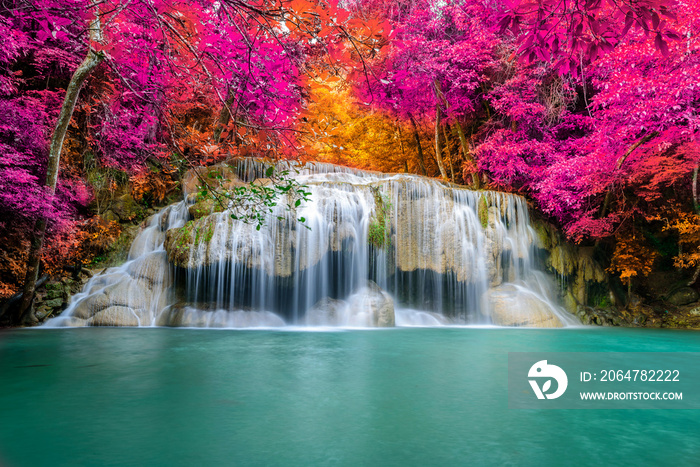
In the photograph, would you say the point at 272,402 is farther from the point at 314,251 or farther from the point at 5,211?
the point at 5,211

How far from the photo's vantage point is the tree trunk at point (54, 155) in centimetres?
614

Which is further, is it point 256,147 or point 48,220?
point 48,220

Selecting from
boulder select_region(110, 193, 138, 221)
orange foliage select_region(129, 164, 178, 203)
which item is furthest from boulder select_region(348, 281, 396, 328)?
boulder select_region(110, 193, 138, 221)

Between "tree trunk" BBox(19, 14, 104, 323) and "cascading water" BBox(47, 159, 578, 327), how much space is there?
0.70 metres

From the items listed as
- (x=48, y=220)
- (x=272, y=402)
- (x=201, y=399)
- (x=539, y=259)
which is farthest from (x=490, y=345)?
(x=48, y=220)

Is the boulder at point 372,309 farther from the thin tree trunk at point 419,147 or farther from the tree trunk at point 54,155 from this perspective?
the thin tree trunk at point 419,147

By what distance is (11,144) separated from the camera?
7.62 m

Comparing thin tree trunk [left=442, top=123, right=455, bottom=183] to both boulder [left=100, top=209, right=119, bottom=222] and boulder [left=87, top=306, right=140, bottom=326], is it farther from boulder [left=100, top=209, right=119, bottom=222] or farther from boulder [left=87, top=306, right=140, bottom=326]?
boulder [left=87, top=306, right=140, bottom=326]

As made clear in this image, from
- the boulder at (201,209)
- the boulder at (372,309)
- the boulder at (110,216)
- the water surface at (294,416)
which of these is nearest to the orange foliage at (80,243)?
the boulder at (110,216)

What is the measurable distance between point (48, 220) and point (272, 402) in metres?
7.24

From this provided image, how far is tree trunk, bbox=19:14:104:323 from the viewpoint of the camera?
6.14m

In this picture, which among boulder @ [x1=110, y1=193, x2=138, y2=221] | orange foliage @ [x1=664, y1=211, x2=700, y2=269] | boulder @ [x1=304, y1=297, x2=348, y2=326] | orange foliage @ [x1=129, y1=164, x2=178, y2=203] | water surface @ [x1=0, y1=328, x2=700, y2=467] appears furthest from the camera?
orange foliage @ [x1=129, y1=164, x2=178, y2=203]

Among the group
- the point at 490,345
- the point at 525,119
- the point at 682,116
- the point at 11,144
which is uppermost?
the point at 525,119

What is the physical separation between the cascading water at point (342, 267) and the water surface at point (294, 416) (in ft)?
12.0
